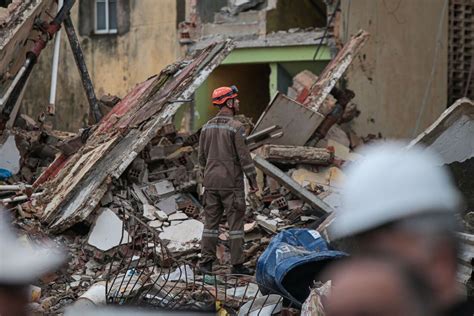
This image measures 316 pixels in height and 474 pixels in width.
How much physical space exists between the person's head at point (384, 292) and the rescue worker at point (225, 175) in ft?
21.3

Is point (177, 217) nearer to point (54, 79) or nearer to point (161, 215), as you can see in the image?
point (161, 215)

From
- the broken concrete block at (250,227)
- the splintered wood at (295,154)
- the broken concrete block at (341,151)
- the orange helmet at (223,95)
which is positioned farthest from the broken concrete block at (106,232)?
the broken concrete block at (341,151)

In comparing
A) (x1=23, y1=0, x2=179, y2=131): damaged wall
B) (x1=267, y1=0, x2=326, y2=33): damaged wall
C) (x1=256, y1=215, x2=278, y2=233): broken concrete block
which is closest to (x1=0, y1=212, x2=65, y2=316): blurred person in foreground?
(x1=256, y1=215, x2=278, y2=233): broken concrete block

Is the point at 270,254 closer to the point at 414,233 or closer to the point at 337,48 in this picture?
the point at 414,233

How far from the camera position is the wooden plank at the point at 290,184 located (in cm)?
1021

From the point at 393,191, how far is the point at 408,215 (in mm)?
68

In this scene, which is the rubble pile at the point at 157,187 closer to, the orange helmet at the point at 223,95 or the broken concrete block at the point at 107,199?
the broken concrete block at the point at 107,199

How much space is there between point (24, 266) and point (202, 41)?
1592cm

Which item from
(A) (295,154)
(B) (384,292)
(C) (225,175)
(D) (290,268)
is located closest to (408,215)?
(B) (384,292)

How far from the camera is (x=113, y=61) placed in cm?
2077

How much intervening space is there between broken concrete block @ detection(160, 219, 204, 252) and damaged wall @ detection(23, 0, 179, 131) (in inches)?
389

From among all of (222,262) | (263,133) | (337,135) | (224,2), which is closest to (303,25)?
(224,2)

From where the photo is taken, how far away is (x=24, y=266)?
2.42m

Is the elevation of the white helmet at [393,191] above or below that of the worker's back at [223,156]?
above
